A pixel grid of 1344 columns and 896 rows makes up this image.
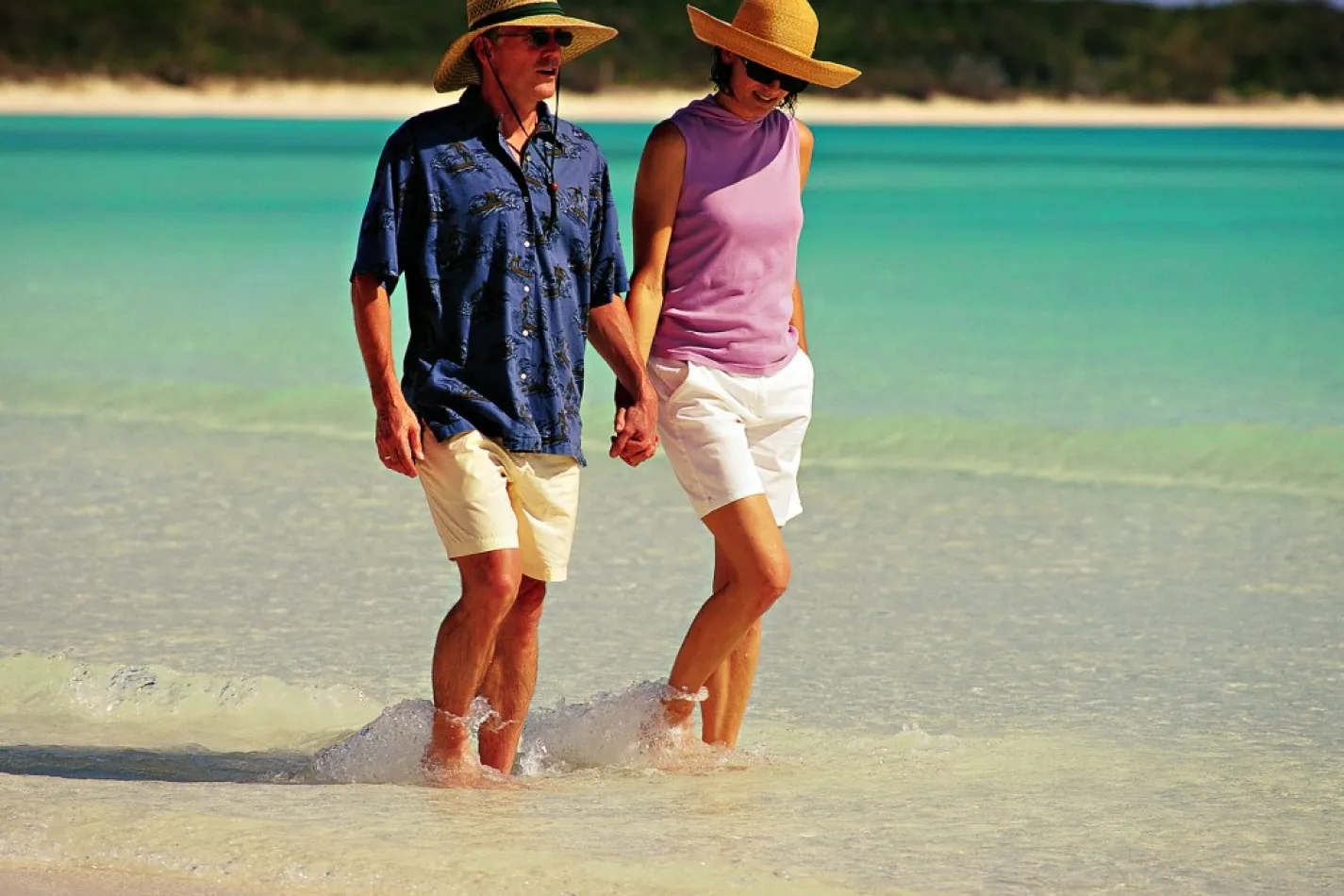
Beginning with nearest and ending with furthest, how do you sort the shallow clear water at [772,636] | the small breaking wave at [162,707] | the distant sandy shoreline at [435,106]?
the shallow clear water at [772,636] → the small breaking wave at [162,707] → the distant sandy shoreline at [435,106]

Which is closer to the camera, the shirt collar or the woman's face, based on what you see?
the shirt collar

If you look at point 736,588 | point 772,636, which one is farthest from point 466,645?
point 772,636

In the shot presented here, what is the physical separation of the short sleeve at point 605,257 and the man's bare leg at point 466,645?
1.55 feet

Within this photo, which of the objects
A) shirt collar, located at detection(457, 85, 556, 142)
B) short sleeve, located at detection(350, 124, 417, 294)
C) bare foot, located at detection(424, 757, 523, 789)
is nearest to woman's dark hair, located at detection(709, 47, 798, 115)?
shirt collar, located at detection(457, 85, 556, 142)

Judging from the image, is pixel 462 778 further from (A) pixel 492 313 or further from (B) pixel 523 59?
(B) pixel 523 59

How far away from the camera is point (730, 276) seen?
3684 mm

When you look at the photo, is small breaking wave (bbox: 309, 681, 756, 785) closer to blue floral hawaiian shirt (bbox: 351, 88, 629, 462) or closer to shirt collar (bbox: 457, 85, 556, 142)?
blue floral hawaiian shirt (bbox: 351, 88, 629, 462)

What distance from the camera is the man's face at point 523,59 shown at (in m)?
3.44

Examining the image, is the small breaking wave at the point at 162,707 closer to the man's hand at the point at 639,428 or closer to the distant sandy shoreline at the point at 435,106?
the man's hand at the point at 639,428

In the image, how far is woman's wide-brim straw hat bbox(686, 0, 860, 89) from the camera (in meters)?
3.64

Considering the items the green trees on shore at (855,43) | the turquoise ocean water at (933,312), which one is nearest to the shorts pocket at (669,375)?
the turquoise ocean water at (933,312)

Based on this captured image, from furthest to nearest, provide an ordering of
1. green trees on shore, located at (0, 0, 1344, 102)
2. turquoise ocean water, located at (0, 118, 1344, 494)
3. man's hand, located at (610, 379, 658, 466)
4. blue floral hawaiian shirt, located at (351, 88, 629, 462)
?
green trees on shore, located at (0, 0, 1344, 102) < turquoise ocean water, located at (0, 118, 1344, 494) < man's hand, located at (610, 379, 658, 466) < blue floral hawaiian shirt, located at (351, 88, 629, 462)

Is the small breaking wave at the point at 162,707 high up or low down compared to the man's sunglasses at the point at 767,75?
down

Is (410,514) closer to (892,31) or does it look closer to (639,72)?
(639,72)
